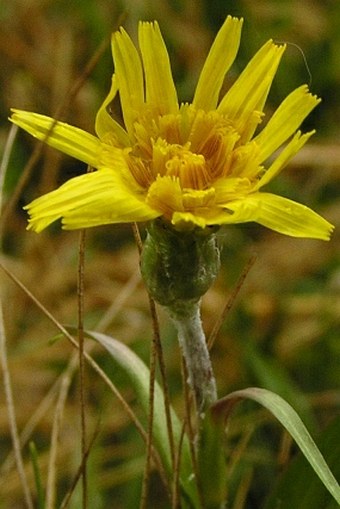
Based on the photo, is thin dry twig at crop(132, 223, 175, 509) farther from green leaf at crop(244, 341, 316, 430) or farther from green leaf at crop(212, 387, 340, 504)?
green leaf at crop(244, 341, 316, 430)

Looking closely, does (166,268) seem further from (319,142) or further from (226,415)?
(319,142)

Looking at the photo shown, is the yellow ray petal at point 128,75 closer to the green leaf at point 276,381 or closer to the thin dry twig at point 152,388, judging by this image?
the thin dry twig at point 152,388

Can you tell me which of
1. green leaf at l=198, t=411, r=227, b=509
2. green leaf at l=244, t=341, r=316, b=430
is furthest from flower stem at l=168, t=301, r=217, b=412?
green leaf at l=244, t=341, r=316, b=430

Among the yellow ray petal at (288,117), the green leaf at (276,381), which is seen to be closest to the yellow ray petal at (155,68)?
the yellow ray petal at (288,117)

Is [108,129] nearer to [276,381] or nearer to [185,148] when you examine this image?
[185,148]

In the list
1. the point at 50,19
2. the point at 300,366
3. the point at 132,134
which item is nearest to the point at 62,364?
the point at 300,366
